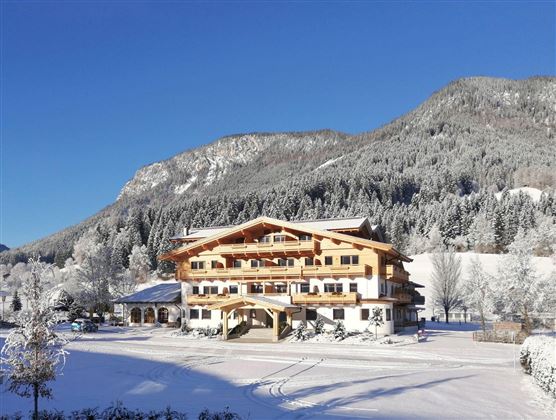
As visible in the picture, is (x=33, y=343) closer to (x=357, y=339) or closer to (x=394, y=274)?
(x=357, y=339)

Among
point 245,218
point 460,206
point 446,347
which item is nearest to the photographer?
point 446,347

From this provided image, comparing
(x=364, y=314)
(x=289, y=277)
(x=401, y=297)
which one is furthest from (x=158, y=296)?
(x=401, y=297)

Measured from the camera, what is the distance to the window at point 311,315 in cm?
5228

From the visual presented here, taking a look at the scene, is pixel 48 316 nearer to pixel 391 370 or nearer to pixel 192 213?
pixel 391 370

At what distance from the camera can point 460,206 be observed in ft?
477

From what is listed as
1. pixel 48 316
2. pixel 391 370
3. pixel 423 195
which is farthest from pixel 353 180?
pixel 48 316

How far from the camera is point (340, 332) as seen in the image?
4738 centimetres

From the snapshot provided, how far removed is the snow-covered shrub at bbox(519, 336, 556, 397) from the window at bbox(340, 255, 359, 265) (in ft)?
80.8

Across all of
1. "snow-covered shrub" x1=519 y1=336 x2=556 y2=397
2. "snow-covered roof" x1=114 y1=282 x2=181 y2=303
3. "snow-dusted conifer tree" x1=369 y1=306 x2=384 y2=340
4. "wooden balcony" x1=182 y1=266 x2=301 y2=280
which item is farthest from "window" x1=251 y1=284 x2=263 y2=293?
"snow-covered shrub" x1=519 y1=336 x2=556 y2=397

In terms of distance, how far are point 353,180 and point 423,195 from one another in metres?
25.1

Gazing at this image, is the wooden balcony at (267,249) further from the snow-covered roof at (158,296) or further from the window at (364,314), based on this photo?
the snow-covered roof at (158,296)

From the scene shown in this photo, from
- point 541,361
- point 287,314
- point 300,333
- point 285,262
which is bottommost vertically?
point 300,333

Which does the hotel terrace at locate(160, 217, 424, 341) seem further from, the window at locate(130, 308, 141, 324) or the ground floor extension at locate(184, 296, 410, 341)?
the window at locate(130, 308, 141, 324)

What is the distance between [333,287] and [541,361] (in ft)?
99.2
